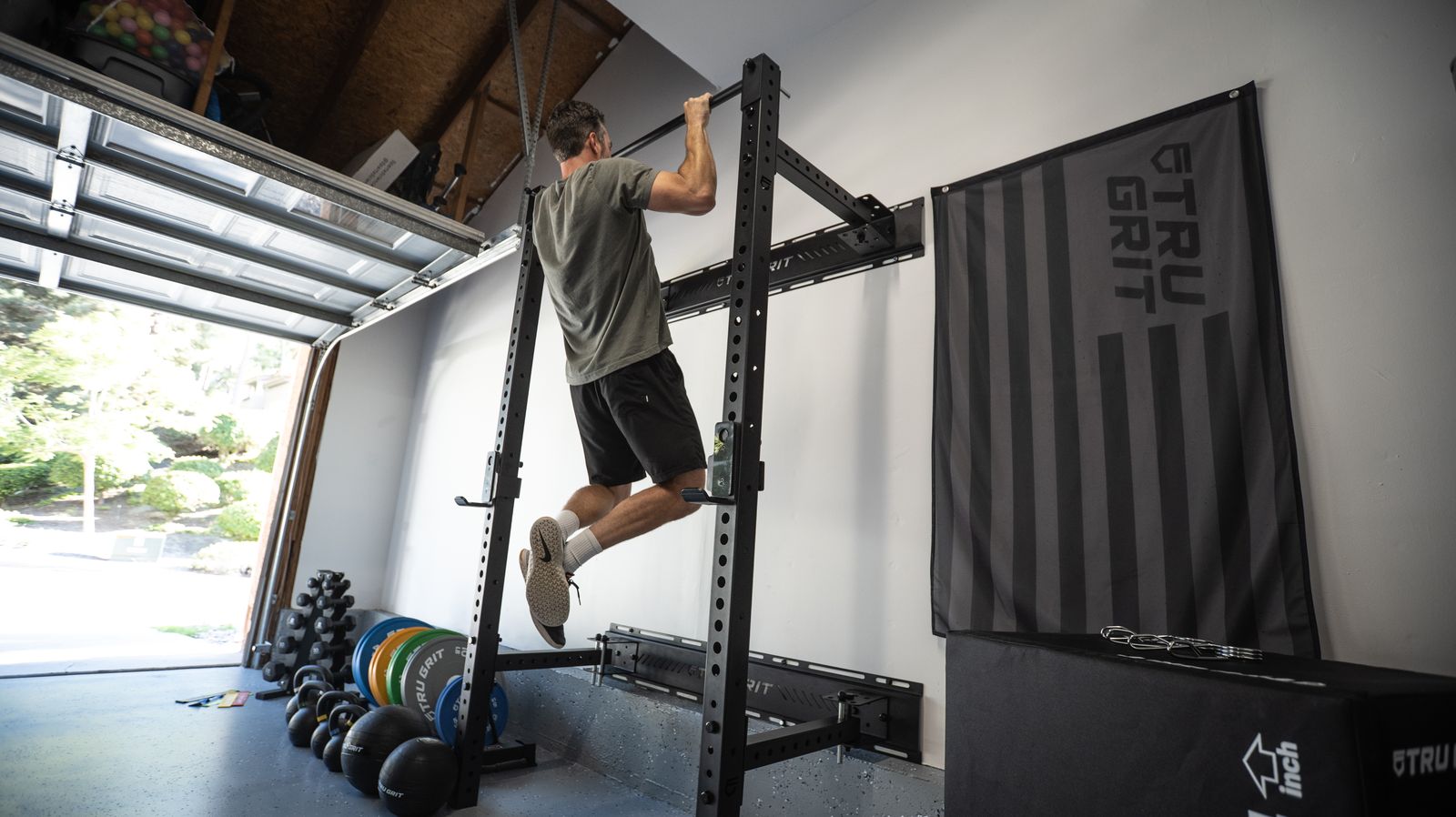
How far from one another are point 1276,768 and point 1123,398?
108cm

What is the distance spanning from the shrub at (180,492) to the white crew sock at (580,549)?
9237 mm

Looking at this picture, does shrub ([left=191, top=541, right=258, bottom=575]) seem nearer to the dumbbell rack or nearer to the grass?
the grass

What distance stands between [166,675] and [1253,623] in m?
5.07

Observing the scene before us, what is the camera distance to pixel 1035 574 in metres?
1.75

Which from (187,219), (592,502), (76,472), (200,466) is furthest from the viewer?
(200,466)

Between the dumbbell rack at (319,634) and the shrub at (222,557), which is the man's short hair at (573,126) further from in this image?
the shrub at (222,557)

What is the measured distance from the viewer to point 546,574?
1.77 metres

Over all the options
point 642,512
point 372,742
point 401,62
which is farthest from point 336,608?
point 401,62

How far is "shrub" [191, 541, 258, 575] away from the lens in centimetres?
841

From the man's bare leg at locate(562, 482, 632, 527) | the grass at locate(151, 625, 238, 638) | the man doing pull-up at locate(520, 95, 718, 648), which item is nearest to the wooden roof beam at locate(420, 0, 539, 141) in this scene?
the man doing pull-up at locate(520, 95, 718, 648)

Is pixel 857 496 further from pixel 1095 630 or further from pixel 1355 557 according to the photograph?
pixel 1355 557

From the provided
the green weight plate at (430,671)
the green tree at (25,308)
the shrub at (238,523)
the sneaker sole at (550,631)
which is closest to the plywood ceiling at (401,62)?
the green weight plate at (430,671)

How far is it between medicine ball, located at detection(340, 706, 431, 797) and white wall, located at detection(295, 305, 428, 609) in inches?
118

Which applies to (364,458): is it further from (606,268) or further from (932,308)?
(932,308)
